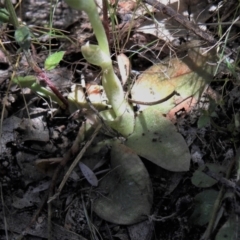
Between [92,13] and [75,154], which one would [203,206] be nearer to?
[75,154]

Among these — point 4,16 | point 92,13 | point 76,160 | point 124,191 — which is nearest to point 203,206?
point 124,191

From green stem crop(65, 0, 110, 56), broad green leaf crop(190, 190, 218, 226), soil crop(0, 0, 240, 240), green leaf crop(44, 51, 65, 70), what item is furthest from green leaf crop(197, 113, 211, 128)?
green leaf crop(44, 51, 65, 70)

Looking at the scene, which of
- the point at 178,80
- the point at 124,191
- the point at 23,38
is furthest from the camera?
the point at 178,80

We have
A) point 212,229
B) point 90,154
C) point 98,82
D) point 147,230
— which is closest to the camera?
point 212,229

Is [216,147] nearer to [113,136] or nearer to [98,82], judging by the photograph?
[113,136]

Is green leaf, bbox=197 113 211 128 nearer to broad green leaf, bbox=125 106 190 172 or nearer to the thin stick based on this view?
broad green leaf, bbox=125 106 190 172

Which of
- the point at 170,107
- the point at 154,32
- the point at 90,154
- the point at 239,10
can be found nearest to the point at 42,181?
the point at 90,154

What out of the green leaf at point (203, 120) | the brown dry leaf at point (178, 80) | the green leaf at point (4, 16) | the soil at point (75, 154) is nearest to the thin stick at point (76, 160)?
the soil at point (75, 154)
